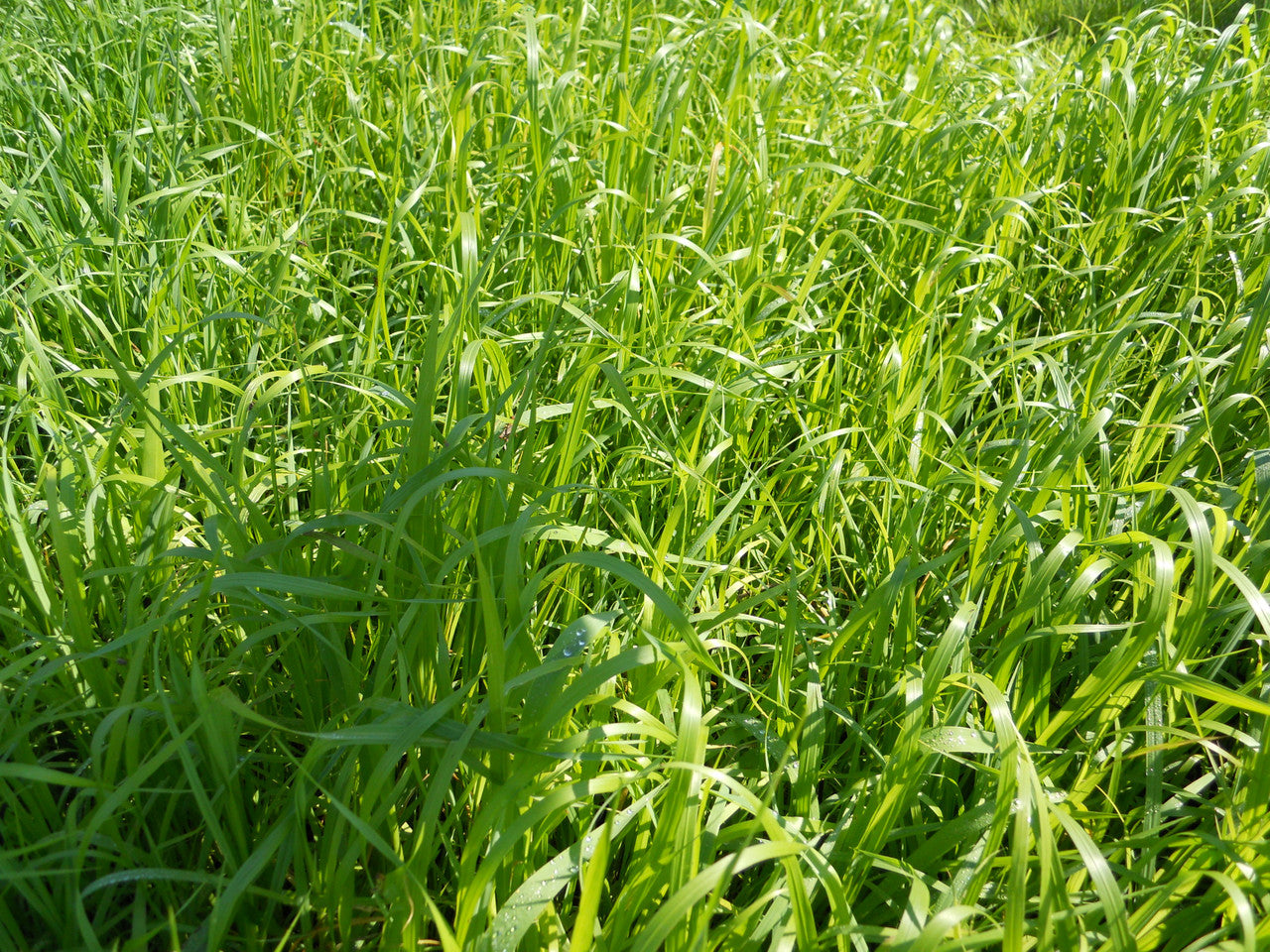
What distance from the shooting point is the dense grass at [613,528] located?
925mm

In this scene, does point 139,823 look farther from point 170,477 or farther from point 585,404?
point 585,404

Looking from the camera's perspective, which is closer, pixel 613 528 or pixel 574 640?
pixel 574 640

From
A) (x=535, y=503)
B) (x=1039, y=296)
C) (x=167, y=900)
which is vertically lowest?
(x=167, y=900)

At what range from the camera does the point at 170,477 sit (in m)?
1.21

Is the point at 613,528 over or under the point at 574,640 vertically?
under

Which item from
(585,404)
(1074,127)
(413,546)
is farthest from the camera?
(1074,127)

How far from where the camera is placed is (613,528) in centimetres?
139

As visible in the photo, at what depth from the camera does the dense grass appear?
925 mm

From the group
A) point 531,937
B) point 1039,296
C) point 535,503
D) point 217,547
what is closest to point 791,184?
point 1039,296

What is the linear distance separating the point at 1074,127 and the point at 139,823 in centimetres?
217

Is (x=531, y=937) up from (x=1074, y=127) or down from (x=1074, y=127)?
down

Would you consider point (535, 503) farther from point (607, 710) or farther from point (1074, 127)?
point (1074, 127)

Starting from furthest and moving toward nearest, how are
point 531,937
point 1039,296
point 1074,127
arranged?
point 1074,127, point 1039,296, point 531,937

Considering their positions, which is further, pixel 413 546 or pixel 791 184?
pixel 791 184
